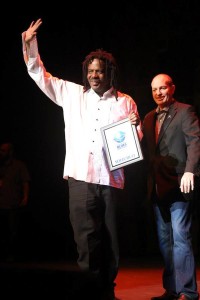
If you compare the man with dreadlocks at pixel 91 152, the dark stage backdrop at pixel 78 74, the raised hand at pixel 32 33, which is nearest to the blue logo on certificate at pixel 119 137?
the man with dreadlocks at pixel 91 152

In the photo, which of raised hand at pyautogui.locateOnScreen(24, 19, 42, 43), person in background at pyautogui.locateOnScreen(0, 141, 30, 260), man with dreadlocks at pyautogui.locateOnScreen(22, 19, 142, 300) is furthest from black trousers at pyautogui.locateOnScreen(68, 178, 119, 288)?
person in background at pyautogui.locateOnScreen(0, 141, 30, 260)

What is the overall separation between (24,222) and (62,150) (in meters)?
1.37

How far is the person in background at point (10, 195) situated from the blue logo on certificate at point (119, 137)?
432cm

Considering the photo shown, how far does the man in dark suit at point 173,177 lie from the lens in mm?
4227

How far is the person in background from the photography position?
8117 mm

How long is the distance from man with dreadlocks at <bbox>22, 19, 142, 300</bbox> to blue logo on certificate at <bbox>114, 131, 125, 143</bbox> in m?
0.11

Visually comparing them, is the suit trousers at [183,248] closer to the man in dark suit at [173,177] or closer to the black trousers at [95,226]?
the man in dark suit at [173,177]

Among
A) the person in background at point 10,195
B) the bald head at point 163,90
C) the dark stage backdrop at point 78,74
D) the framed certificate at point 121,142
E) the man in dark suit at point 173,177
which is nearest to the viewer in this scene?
the framed certificate at point 121,142

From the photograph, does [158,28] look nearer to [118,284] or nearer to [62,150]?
[62,150]

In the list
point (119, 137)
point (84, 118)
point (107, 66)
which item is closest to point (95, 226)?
point (119, 137)

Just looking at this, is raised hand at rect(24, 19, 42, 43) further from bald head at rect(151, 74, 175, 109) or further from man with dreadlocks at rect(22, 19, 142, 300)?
bald head at rect(151, 74, 175, 109)

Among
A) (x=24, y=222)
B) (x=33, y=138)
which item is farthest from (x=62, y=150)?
(x=24, y=222)

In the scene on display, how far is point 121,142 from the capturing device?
4074 millimetres

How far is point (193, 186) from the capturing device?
161 inches
